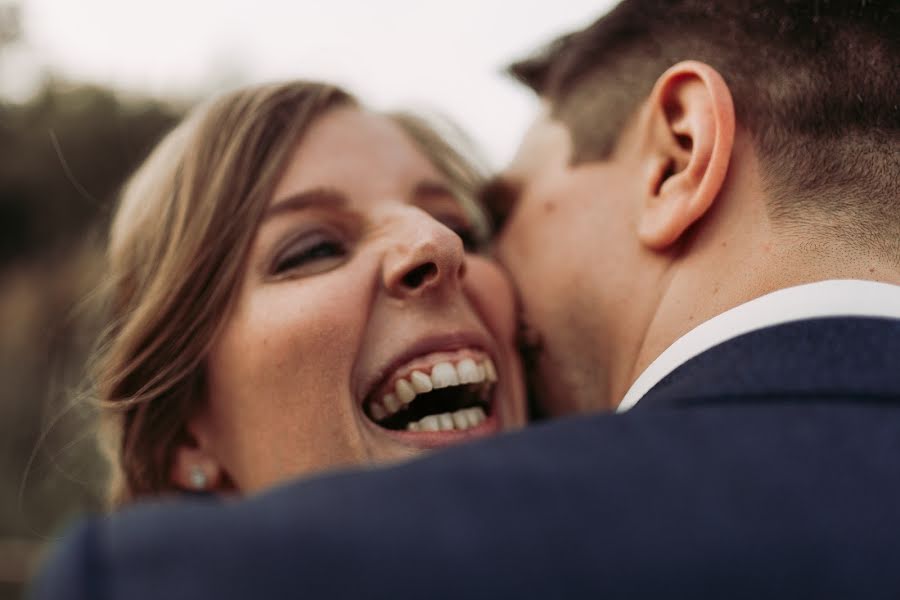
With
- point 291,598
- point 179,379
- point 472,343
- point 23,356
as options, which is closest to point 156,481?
point 179,379

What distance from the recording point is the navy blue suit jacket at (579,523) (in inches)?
42.4

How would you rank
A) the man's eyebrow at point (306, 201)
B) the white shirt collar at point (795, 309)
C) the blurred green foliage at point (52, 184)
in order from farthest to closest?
the blurred green foliage at point (52, 184) < the man's eyebrow at point (306, 201) < the white shirt collar at point (795, 309)

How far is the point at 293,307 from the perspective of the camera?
92.7 inches


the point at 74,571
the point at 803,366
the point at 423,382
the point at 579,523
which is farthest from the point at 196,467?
the point at 803,366

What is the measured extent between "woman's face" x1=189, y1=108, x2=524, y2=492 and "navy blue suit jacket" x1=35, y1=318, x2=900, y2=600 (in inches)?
44.3

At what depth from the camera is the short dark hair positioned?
189 centimetres

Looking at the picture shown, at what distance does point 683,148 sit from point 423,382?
0.96 metres

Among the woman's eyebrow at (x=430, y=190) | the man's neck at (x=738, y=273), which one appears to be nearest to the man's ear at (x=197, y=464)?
the woman's eyebrow at (x=430, y=190)

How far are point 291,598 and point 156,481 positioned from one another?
81.9 inches

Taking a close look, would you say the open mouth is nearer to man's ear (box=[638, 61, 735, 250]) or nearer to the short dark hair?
man's ear (box=[638, 61, 735, 250])

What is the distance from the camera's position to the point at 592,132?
103 inches

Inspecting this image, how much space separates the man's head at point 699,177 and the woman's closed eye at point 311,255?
64 centimetres

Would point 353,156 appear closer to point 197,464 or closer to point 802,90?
point 197,464

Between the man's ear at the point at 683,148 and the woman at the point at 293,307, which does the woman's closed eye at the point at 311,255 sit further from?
the man's ear at the point at 683,148
